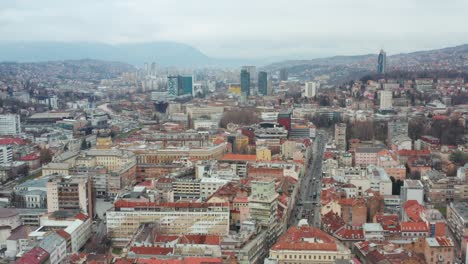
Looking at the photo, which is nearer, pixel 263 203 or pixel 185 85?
pixel 263 203

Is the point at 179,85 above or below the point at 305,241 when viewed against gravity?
above

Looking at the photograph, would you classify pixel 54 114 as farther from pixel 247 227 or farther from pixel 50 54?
pixel 50 54

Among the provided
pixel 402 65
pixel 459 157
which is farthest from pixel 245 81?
pixel 459 157

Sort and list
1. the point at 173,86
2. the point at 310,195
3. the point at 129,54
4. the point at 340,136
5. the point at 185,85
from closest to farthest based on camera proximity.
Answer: the point at 310,195 → the point at 340,136 → the point at 173,86 → the point at 185,85 → the point at 129,54

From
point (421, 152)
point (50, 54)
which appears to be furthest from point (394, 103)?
point (50, 54)

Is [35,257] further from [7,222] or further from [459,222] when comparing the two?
[459,222]
